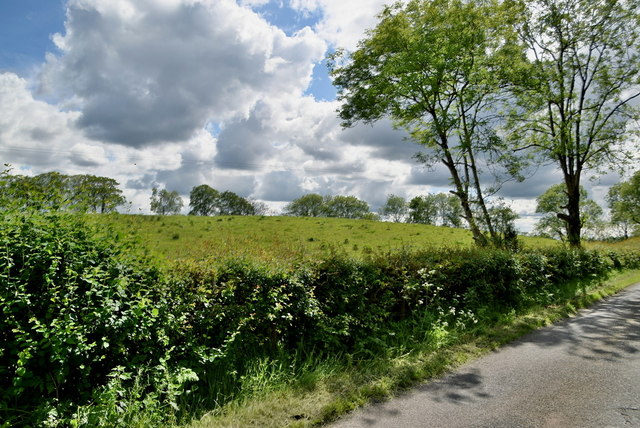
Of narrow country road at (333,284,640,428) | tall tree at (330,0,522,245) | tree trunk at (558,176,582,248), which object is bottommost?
narrow country road at (333,284,640,428)

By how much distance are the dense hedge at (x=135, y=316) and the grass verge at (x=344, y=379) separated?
423mm

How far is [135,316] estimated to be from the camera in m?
3.98

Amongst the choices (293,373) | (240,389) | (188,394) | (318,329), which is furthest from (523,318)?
(188,394)

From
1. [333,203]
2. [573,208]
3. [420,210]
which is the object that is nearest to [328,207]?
[333,203]

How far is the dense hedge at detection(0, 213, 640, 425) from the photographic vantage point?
342cm

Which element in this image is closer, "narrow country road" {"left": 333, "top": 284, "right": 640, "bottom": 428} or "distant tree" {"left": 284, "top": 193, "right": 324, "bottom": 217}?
"narrow country road" {"left": 333, "top": 284, "right": 640, "bottom": 428}

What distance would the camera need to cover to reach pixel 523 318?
29.5 ft

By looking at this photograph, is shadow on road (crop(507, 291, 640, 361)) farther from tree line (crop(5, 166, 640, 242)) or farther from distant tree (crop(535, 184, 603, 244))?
distant tree (crop(535, 184, 603, 244))

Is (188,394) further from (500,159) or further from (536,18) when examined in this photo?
(536,18)

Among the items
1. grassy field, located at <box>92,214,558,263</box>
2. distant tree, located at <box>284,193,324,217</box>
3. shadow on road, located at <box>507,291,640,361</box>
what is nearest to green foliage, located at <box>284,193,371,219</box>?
distant tree, located at <box>284,193,324,217</box>

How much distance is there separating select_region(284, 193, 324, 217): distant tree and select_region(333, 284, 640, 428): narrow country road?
98751 millimetres

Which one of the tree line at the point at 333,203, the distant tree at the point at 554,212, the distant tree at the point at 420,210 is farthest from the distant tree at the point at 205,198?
the distant tree at the point at 554,212

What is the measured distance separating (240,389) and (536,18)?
2892 centimetres

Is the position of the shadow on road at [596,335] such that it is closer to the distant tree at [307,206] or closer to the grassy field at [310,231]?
the grassy field at [310,231]
